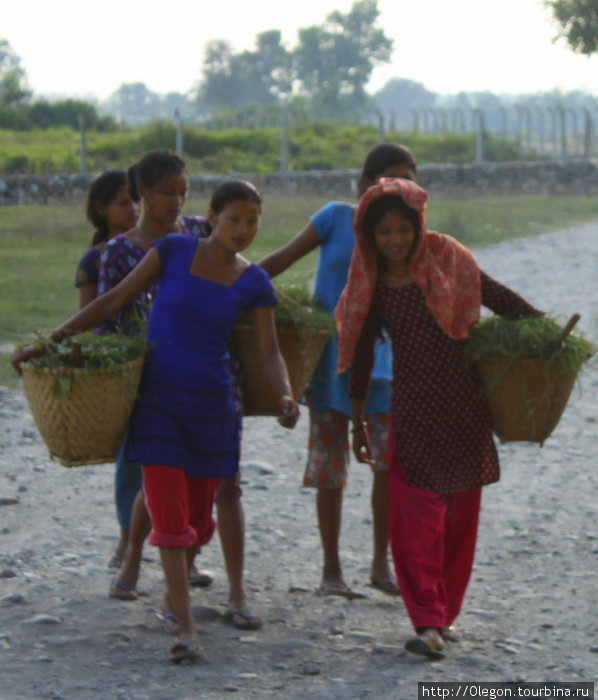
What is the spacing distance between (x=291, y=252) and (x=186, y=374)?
858 mm

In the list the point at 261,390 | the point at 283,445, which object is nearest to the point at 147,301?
the point at 261,390

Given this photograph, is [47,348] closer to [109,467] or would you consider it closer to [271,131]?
[109,467]

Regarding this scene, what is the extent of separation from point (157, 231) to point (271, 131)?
3048 cm

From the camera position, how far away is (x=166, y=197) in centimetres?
421

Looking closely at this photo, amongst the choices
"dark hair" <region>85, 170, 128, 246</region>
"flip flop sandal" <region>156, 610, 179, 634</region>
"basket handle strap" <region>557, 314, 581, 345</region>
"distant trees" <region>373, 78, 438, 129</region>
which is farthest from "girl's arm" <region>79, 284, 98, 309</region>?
"distant trees" <region>373, 78, 438, 129</region>

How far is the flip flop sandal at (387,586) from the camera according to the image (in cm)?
459

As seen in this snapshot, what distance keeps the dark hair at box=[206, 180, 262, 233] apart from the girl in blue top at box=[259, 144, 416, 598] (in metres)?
0.47

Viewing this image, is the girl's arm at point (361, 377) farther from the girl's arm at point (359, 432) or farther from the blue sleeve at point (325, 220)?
the blue sleeve at point (325, 220)

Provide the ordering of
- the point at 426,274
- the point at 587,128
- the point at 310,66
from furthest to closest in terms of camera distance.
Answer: the point at 310,66
the point at 587,128
the point at 426,274

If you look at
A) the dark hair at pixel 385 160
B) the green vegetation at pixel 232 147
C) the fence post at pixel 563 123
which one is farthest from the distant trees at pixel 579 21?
the dark hair at pixel 385 160

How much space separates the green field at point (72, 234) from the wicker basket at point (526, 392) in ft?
3.63

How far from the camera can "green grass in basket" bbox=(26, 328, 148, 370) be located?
366 centimetres

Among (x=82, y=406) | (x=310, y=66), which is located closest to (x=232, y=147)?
(x=82, y=406)

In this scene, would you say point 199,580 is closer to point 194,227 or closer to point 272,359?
point 272,359
